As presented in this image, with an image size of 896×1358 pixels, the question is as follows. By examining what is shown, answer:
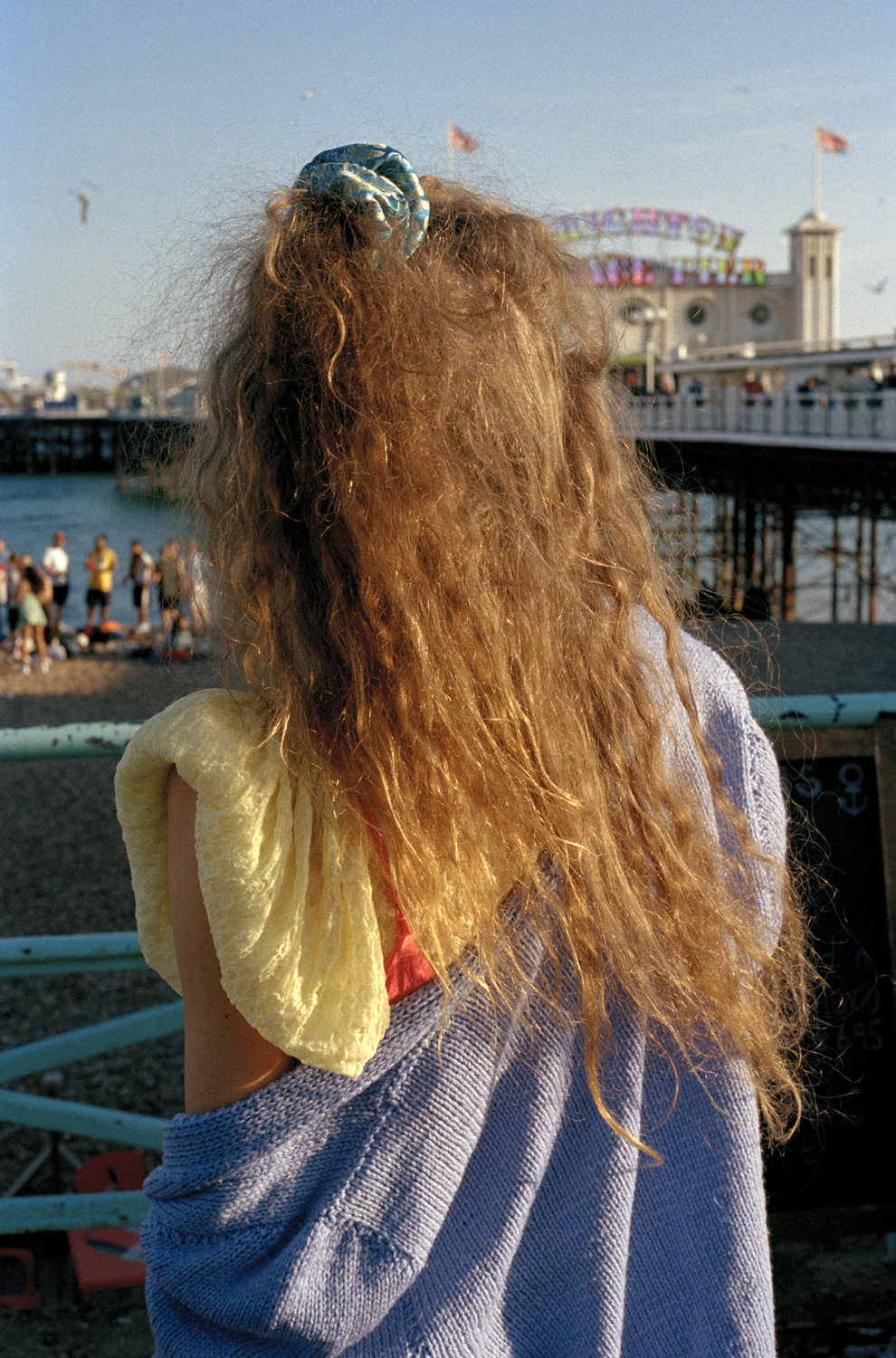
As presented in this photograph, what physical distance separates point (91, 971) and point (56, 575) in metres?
24.2

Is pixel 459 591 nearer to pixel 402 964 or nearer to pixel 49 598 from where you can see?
pixel 402 964

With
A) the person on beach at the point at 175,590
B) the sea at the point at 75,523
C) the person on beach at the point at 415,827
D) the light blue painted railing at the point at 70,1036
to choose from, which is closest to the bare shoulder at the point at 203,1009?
the person on beach at the point at 415,827

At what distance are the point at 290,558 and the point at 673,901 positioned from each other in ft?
1.58

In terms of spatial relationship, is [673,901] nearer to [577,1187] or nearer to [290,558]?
[577,1187]

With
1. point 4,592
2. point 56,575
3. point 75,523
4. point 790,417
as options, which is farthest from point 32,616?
point 75,523

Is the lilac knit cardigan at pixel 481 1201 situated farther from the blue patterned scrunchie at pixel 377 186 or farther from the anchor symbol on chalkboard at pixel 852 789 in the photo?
the anchor symbol on chalkboard at pixel 852 789

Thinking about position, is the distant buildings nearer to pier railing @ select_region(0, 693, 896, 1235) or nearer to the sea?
the sea

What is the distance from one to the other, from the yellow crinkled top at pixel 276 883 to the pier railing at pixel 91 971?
105 cm

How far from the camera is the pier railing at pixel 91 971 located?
2.04m

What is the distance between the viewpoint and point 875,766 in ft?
7.21

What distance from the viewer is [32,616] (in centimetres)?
2219

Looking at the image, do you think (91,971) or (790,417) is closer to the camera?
(91,971)

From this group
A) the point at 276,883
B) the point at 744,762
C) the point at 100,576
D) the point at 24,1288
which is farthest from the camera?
the point at 100,576

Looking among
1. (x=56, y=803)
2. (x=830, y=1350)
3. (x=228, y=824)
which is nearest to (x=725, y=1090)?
(x=228, y=824)
